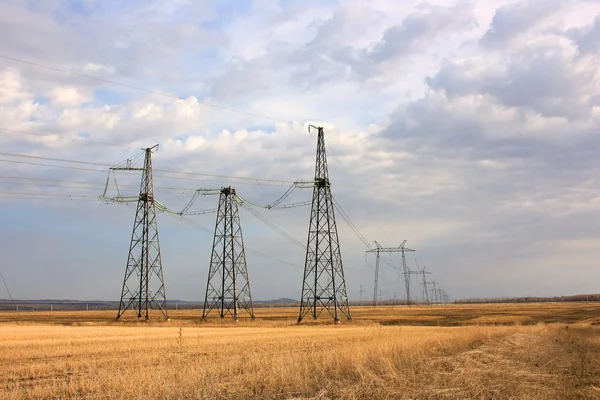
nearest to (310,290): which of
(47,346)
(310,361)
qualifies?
(47,346)

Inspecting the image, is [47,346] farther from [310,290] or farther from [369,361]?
[310,290]

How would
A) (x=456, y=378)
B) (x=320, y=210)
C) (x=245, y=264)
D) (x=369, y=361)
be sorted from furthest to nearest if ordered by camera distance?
(x=245, y=264) < (x=320, y=210) < (x=369, y=361) < (x=456, y=378)

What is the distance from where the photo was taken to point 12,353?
28.8m

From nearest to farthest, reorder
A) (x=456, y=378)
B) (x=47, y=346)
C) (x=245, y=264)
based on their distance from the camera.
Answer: (x=456, y=378) < (x=47, y=346) < (x=245, y=264)

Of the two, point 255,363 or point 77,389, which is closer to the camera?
point 77,389

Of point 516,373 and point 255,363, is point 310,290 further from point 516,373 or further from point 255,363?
→ point 516,373

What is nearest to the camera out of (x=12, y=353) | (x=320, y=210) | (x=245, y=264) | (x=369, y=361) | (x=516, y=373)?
(x=516, y=373)

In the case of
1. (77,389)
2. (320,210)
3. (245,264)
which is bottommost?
(77,389)

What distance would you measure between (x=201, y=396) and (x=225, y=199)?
67514 mm

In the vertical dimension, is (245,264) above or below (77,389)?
above

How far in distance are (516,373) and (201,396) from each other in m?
8.78

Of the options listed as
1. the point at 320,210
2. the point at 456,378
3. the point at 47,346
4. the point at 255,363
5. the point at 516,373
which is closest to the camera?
the point at 456,378

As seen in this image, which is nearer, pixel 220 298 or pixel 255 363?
pixel 255 363

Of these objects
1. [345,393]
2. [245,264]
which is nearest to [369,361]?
[345,393]
